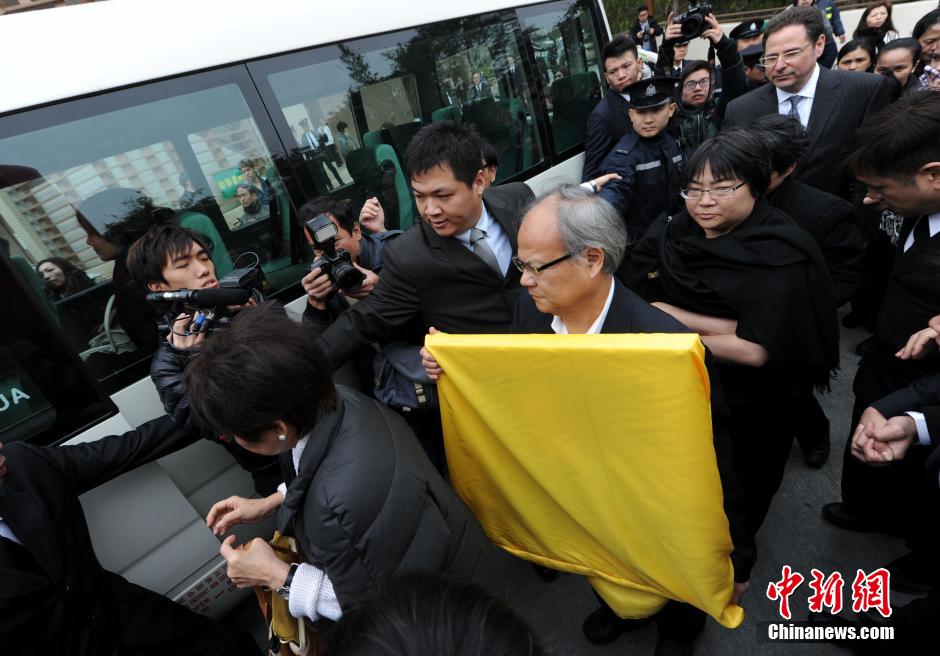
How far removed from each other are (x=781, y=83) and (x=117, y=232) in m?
3.66

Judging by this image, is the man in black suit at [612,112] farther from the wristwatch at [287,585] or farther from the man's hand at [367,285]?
the wristwatch at [287,585]

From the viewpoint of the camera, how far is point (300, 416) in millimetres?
1338

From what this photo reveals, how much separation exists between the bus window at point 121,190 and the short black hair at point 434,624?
173 centimetres

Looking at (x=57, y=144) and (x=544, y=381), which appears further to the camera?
(x=57, y=144)

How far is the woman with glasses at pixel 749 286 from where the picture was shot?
177 cm

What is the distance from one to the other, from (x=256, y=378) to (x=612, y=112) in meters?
3.61

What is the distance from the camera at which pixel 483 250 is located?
226 cm

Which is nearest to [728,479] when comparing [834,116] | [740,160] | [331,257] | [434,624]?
[740,160]

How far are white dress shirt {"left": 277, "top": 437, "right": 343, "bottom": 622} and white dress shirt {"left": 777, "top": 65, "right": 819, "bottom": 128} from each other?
3456mm

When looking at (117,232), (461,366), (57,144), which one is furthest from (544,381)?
(57,144)

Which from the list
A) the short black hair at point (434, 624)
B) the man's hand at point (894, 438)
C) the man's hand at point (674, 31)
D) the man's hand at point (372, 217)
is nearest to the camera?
the short black hair at point (434, 624)

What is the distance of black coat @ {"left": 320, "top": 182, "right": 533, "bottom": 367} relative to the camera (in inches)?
85.2

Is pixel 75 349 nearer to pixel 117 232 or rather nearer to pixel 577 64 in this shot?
pixel 117 232

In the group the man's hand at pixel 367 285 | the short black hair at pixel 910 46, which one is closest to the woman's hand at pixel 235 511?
the man's hand at pixel 367 285
